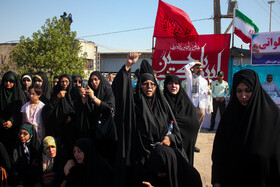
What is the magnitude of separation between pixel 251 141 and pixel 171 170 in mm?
716

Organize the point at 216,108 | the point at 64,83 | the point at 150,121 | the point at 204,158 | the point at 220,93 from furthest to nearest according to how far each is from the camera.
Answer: the point at 216,108, the point at 220,93, the point at 204,158, the point at 64,83, the point at 150,121

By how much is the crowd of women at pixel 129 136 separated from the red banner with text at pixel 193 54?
497 centimetres

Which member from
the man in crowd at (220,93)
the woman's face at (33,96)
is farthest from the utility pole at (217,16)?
the woman's face at (33,96)

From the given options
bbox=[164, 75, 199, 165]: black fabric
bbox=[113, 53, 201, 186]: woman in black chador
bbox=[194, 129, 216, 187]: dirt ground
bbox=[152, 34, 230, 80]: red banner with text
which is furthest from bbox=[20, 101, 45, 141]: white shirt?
bbox=[152, 34, 230, 80]: red banner with text

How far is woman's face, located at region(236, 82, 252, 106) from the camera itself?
1717mm

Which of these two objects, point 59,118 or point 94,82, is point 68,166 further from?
point 94,82

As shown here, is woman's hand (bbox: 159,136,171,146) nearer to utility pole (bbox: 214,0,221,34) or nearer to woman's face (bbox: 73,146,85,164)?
woman's face (bbox: 73,146,85,164)

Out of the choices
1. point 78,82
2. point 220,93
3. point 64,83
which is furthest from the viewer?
point 220,93

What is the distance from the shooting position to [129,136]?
92.1 inches

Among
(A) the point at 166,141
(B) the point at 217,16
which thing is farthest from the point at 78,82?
(B) the point at 217,16

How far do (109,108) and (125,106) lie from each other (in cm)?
46

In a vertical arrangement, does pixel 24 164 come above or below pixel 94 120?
below

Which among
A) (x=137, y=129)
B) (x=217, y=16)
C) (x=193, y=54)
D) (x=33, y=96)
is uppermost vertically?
(x=217, y=16)

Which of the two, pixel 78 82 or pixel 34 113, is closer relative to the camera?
pixel 34 113
